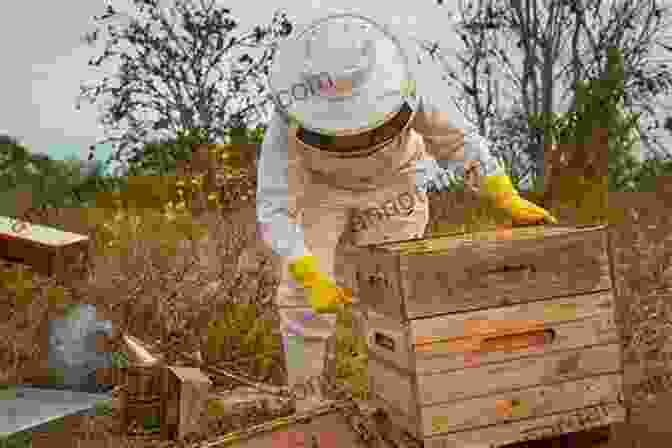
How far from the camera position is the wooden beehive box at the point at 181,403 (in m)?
3.81

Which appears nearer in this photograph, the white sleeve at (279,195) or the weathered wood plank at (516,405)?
the weathered wood plank at (516,405)

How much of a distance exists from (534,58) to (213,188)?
Result: 3996 mm

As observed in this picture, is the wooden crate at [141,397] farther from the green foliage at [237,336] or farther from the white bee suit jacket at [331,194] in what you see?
the green foliage at [237,336]

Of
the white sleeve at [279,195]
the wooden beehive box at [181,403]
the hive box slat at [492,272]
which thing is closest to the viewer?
the hive box slat at [492,272]

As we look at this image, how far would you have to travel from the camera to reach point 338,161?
3605 millimetres

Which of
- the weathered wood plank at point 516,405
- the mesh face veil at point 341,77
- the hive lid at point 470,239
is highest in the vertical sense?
the mesh face veil at point 341,77

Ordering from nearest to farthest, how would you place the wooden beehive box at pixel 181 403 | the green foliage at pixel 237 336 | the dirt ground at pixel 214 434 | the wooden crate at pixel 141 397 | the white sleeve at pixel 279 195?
the dirt ground at pixel 214 434 → the white sleeve at pixel 279 195 → the wooden beehive box at pixel 181 403 → the wooden crate at pixel 141 397 → the green foliage at pixel 237 336

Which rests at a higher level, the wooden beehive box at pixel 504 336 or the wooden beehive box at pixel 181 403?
the wooden beehive box at pixel 504 336

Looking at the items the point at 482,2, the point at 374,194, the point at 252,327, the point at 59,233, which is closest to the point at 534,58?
the point at 482,2

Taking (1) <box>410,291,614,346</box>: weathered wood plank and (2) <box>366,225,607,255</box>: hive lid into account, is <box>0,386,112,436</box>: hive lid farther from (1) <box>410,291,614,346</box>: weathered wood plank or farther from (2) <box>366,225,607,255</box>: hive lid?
(1) <box>410,291,614,346</box>: weathered wood plank

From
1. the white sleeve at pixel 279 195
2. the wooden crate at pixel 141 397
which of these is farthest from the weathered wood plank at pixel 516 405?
the wooden crate at pixel 141 397

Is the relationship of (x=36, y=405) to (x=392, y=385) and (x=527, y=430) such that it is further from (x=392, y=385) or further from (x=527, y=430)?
(x=527, y=430)

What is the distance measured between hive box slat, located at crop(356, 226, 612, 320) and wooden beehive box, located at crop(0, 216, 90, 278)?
1.22 meters

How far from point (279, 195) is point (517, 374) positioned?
1309 mm
